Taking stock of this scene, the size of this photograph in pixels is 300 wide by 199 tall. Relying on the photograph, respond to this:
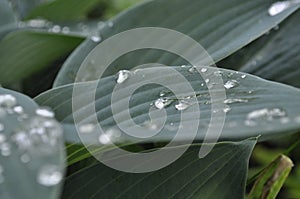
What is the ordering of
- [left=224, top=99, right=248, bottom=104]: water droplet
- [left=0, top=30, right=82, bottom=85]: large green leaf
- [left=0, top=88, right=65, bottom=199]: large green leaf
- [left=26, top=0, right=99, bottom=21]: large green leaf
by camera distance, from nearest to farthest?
[left=0, top=88, right=65, bottom=199]: large green leaf → [left=224, top=99, right=248, bottom=104]: water droplet → [left=0, top=30, right=82, bottom=85]: large green leaf → [left=26, top=0, right=99, bottom=21]: large green leaf

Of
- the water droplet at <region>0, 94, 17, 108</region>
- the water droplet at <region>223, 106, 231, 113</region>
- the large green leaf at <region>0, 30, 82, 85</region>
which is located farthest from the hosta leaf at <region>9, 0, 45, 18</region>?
the water droplet at <region>223, 106, 231, 113</region>

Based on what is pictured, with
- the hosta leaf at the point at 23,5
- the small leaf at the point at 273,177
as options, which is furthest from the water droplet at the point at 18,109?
the hosta leaf at the point at 23,5

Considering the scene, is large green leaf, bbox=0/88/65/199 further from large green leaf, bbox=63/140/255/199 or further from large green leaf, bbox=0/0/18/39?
large green leaf, bbox=0/0/18/39

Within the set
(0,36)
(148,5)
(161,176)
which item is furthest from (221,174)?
(0,36)

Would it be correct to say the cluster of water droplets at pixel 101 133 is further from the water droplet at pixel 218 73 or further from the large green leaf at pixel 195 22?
the large green leaf at pixel 195 22

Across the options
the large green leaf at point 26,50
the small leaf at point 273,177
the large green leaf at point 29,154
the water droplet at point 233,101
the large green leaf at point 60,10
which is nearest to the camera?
the large green leaf at point 29,154

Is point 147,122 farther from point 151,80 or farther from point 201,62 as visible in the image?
point 201,62

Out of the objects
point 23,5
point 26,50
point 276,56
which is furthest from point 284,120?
point 23,5

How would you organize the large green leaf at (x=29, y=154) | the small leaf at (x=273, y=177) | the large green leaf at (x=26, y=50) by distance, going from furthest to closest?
the large green leaf at (x=26, y=50) → the small leaf at (x=273, y=177) → the large green leaf at (x=29, y=154)
